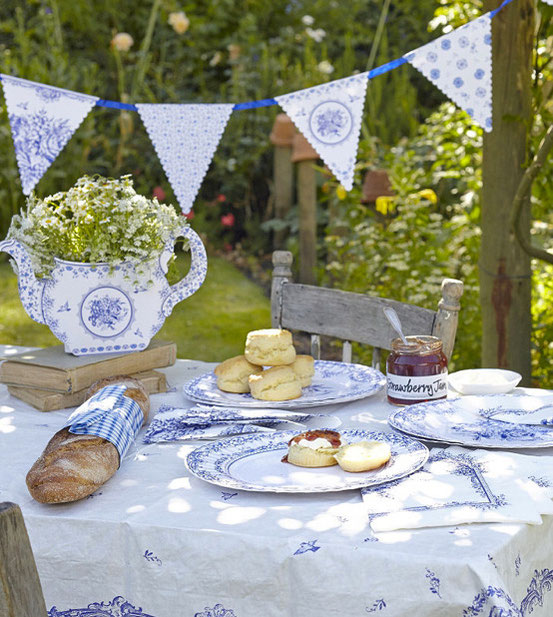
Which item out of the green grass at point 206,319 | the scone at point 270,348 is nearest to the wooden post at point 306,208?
the green grass at point 206,319

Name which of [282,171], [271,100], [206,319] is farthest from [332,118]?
[282,171]

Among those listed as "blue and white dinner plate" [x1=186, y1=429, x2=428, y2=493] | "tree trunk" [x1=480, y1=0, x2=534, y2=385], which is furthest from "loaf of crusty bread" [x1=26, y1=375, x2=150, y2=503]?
"tree trunk" [x1=480, y1=0, x2=534, y2=385]

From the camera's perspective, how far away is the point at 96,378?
65.5 inches

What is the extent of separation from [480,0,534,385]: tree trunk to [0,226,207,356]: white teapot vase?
4.46 ft

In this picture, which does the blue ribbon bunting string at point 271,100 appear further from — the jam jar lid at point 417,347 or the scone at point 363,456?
the scone at point 363,456

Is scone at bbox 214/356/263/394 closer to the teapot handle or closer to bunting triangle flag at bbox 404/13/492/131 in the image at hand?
the teapot handle

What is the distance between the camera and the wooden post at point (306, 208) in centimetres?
461

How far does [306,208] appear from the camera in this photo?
4.64 meters

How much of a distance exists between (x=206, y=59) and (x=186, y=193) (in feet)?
13.2

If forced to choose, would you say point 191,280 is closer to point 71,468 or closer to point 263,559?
point 71,468

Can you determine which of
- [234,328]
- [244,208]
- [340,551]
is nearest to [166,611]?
[340,551]

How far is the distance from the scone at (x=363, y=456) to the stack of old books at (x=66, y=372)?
2.01 feet

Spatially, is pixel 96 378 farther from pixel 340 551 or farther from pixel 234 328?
pixel 234 328

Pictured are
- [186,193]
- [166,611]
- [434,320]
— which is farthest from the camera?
[186,193]
